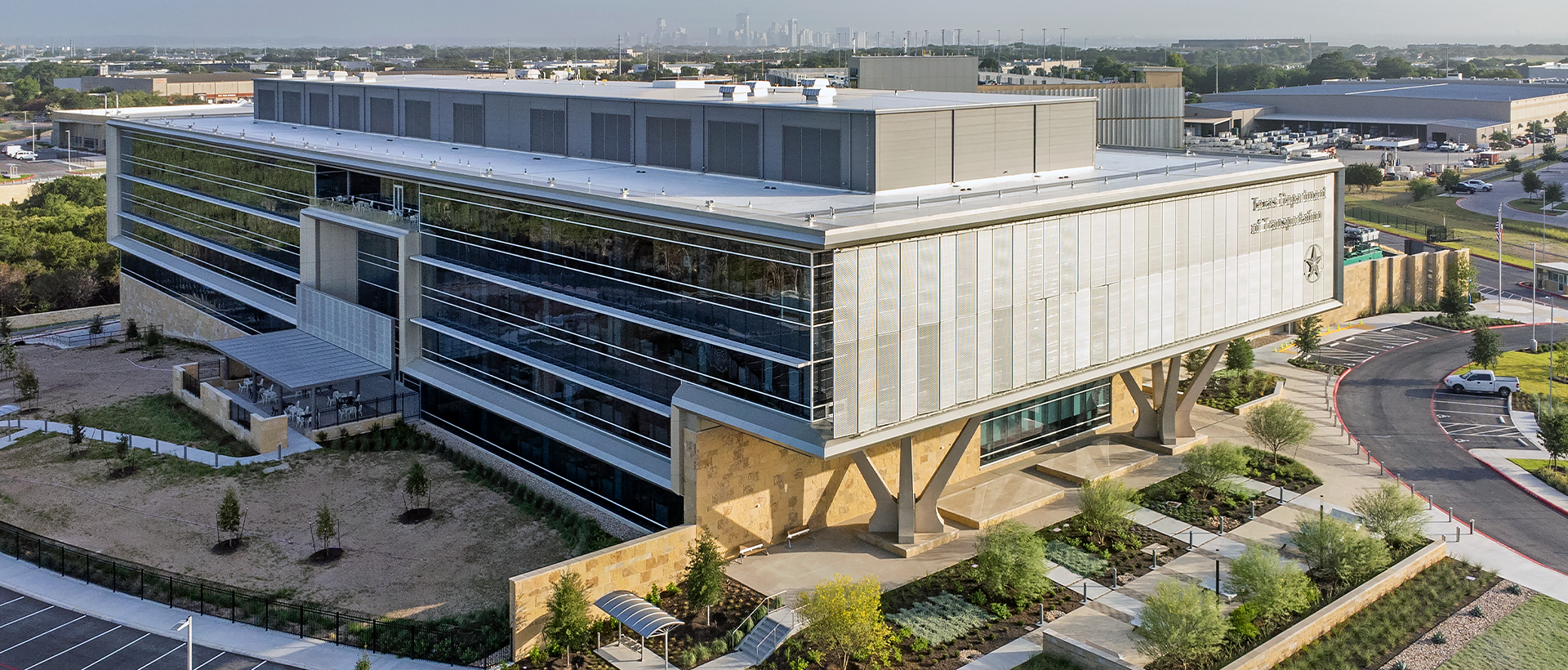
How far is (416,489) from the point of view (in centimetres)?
4234

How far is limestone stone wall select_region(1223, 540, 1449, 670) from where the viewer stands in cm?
3256

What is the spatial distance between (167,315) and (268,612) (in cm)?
4228

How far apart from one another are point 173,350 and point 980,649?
51.4 m

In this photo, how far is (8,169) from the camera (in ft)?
466

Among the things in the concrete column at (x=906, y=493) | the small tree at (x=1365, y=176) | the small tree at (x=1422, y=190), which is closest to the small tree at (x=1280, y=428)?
the concrete column at (x=906, y=493)

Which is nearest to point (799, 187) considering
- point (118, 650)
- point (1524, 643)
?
point (118, 650)

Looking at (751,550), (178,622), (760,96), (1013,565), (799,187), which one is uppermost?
(760,96)

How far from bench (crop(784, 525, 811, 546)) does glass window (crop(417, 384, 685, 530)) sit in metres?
3.54

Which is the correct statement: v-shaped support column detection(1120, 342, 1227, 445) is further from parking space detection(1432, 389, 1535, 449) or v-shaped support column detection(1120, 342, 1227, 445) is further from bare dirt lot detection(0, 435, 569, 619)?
bare dirt lot detection(0, 435, 569, 619)

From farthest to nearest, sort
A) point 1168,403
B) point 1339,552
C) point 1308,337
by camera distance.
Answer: point 1308,337
point 1168,403
point 1339,552

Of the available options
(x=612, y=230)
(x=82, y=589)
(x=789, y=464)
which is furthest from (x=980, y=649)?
(x=82, y=589)

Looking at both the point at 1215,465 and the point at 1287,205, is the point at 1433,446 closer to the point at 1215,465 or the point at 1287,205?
the point at 1287,205

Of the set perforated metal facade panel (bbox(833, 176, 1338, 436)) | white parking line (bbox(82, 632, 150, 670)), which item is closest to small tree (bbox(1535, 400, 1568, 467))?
perforated metal facade panel (bbox(833, 176, 1338, 436))

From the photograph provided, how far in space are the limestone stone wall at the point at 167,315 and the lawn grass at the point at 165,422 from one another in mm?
7699
